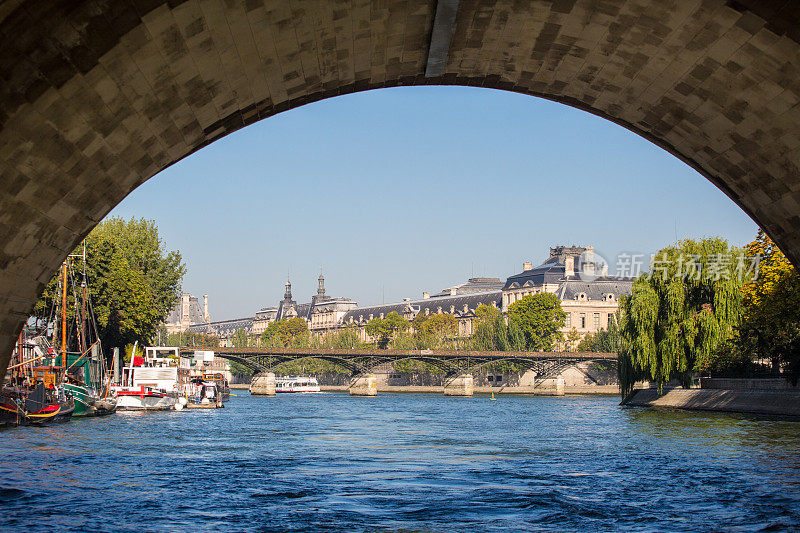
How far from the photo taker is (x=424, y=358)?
124 meters

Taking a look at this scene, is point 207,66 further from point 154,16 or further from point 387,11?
point 387,11

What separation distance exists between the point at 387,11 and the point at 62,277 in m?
47.1

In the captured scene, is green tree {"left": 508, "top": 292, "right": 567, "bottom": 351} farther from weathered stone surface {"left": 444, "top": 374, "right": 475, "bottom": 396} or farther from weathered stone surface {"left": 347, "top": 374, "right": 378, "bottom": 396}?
weathered stone surface {"left": 347, "top": 374, "right": 378, "bottom": 396}

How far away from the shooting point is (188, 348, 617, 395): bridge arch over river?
119688mm

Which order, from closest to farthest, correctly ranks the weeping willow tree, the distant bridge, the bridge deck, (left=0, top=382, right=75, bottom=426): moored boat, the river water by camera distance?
the river water < (left=0, top=382, right=75, bottom=426): moored boat < the weeping willow tree < the bridge deck < the distant bridge

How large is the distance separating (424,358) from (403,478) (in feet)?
326

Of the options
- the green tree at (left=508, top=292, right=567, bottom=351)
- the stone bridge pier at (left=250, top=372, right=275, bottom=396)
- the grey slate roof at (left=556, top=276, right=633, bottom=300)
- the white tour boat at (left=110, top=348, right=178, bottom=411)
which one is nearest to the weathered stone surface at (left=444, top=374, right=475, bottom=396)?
the stone bridge pier at (left=250, top=372, right=275, bottom=396)


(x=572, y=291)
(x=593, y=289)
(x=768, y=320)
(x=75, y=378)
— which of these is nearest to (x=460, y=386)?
(x=572, y=291)

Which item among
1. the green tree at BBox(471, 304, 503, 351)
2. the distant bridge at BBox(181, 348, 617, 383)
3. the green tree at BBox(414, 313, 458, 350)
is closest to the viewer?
the distant bridge at BBox(181, 348, 617, 383)

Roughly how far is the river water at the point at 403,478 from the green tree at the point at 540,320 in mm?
104214

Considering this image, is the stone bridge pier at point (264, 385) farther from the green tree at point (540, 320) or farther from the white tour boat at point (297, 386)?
the green tree at point (540, 320)

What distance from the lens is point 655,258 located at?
60.8m

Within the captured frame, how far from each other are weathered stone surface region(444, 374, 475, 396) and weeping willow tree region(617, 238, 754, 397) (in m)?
62.9

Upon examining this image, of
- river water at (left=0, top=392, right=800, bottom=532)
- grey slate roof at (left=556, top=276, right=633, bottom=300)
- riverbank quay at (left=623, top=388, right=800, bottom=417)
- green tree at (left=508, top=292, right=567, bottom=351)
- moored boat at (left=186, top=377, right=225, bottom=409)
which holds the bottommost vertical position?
river water at (left=0, top=392, right=800, bottom=532)
